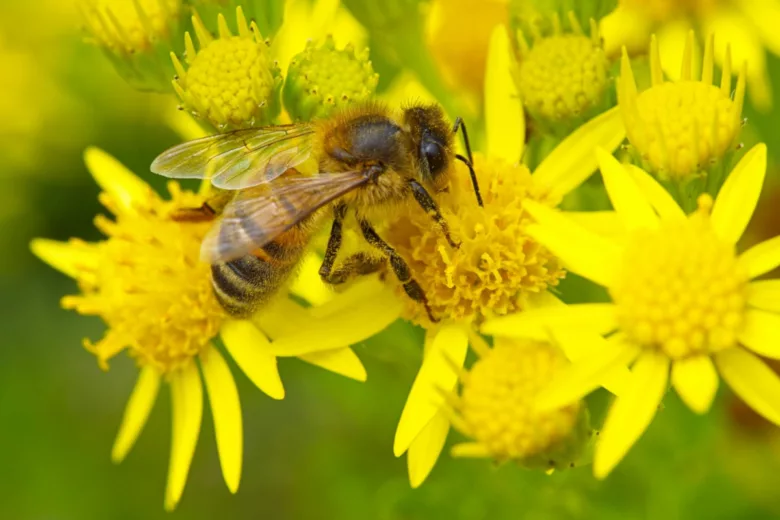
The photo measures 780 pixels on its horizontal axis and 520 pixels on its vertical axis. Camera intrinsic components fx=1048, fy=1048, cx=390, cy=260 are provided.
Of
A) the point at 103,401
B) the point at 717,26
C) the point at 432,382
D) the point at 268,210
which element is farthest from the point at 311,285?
the point at 103,401

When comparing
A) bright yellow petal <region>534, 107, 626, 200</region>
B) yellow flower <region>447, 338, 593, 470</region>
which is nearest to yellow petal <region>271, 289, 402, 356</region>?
yellow flower <region>447, 338, 593, 470</region>

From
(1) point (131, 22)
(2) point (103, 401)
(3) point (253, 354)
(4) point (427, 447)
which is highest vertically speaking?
(1) point (131, 22)

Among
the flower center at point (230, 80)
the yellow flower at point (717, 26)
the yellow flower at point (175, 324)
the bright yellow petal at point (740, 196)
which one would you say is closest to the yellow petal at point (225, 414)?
the yellow flower at point (175, 324)

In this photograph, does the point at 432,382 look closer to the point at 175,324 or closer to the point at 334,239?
the point at 334,239

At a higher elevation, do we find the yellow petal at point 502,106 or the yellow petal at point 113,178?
the yellow petal at point 502,106

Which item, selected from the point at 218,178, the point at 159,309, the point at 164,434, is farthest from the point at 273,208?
the point at 164,434

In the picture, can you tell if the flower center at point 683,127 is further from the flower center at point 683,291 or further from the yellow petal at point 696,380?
the yellow petal at point 696,380

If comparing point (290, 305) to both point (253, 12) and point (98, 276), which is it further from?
point (253, 12)
